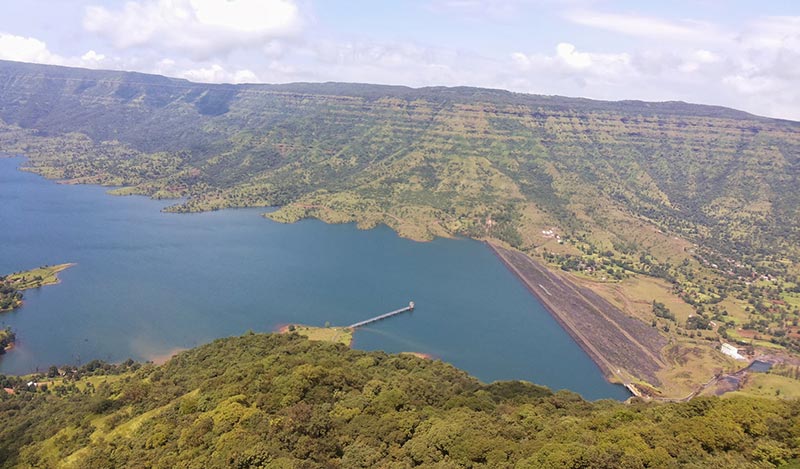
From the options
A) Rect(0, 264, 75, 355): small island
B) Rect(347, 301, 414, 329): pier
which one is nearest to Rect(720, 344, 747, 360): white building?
Rect(347, 301, 414, 329): pier

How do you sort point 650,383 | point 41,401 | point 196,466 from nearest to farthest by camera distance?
point 196,466 < point 41,401 < point 650,383

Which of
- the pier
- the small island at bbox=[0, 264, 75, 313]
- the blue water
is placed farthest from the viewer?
the small island at bbox=[0, 264, 75, 313]

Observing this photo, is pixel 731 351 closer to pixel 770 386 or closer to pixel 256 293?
pixel 770 386

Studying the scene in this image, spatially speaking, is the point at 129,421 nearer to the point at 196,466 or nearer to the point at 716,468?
the point at 196,466

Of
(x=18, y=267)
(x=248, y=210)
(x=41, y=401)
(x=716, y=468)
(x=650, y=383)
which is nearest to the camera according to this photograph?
(x=716, y=468)

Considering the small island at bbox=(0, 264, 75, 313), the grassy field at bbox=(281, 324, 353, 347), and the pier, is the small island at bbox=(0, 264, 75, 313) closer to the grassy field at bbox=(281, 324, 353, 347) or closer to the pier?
the grassy field at bbox=(281, 324, 353, 347)

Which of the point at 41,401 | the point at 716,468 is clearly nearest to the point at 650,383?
the point at 716,468

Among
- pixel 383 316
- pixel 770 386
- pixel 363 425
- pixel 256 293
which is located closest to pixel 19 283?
pixel 256 293
